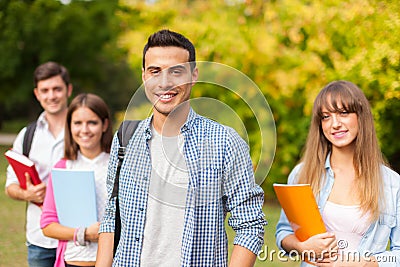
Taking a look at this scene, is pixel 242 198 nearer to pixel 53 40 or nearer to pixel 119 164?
pixel 119 164

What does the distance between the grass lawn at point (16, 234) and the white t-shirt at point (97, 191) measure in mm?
2827

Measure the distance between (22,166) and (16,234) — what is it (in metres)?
6.32

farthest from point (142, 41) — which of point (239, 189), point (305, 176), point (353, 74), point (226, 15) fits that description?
point (239, 189)

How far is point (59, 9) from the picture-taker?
23.1 metres

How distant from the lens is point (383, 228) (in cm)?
290

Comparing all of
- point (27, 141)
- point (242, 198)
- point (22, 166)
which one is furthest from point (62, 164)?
point (242, 198)

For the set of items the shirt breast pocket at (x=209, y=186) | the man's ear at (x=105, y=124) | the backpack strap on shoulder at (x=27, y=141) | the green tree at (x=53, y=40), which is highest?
the green tree at (x=53, y=40)

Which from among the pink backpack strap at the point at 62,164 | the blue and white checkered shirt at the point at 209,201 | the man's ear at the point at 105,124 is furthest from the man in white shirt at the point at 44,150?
the blue and white checkered shirt at the point at 209,201

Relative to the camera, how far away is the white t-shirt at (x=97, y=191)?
3387 mm

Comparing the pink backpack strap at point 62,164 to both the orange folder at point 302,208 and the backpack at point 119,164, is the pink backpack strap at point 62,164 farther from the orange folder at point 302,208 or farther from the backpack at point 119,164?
the orange folder at point 302,208

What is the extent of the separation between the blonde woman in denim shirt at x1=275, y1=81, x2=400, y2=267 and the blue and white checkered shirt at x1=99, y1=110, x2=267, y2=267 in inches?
26.0

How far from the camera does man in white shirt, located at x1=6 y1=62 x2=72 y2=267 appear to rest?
12.7 ft

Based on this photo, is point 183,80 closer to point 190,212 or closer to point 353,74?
point 190,212

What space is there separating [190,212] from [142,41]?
29.8 feet
